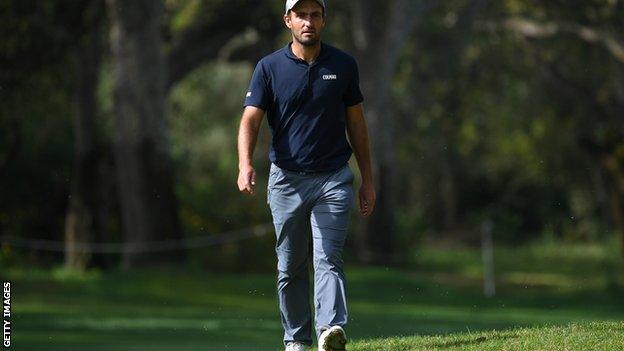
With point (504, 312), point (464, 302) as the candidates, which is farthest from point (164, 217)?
point (504, 312)

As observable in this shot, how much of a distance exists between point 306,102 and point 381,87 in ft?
69.8

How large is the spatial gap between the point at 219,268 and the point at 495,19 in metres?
11.9

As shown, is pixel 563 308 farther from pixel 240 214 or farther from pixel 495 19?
pixel 495 19

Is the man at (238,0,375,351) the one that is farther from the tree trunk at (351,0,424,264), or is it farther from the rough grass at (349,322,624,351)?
the tree trunk at (351,0,424,264)

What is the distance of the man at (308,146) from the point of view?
9711 mm

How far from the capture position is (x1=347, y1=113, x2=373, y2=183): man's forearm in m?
10.0

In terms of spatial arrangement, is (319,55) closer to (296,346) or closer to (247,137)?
(247,137)

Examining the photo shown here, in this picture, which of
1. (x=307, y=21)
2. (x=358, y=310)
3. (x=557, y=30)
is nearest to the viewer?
(x=307, y=21)

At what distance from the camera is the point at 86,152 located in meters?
29.2

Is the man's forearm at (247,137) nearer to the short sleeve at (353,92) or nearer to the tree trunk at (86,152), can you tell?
the short sleeve at (353,92)

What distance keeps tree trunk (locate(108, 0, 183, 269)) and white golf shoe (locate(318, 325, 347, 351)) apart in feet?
56.8

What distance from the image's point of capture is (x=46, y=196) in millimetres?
32875

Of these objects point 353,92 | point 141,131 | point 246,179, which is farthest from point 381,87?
point 246,179

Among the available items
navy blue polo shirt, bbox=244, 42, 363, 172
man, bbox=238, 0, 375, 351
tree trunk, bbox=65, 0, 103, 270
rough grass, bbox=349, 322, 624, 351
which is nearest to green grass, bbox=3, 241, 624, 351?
rough grass, bbox=349, 322, 624, 351
